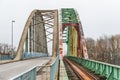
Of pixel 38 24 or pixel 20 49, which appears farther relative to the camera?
pixel 38 24

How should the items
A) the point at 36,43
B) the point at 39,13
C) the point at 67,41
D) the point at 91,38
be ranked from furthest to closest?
the point at 91,38, the point at 67,41, the point at 36,43, the point at 39,13

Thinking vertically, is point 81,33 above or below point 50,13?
below

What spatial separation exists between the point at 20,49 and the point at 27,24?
26.0 ft

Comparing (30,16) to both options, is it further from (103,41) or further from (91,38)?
(91,38)

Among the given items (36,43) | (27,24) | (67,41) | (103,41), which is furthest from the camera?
(103,41)

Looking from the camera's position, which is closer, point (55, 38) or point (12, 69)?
point (12, 69)

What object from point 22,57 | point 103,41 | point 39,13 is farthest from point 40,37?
point 103,41

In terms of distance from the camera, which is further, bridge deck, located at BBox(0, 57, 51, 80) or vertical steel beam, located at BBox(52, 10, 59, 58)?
vertical steel beam, located at BBox(52, 10, 59, 58)

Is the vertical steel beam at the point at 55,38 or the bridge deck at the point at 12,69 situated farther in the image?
the vertical steel beam at the point at 55,38

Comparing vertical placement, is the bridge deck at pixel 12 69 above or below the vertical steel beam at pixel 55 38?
below

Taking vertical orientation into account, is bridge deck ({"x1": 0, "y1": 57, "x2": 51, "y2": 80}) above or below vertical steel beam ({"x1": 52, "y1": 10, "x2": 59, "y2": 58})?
below

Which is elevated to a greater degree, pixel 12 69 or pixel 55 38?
pixel 55 38

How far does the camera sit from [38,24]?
332 feet

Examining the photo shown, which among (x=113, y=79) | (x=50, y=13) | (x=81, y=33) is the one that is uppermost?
(x=50, y=13)
